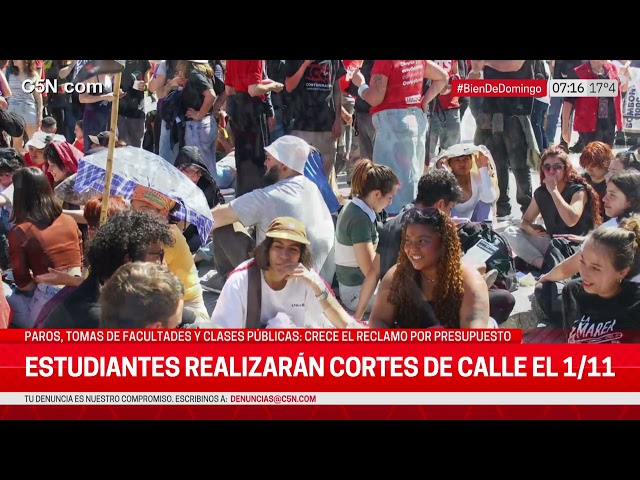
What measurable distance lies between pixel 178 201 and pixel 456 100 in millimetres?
1269

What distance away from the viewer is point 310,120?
492cm

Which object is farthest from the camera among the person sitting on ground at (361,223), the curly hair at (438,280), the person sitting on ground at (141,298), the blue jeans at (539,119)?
the blue jeans at (539,119)

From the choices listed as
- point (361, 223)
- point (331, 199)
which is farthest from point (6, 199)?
point (361, 223)

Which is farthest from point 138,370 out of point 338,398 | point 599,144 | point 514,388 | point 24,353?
point 599,144

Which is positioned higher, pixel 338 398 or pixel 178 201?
pixel 178 201

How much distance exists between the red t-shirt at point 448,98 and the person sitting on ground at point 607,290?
812 millimetres

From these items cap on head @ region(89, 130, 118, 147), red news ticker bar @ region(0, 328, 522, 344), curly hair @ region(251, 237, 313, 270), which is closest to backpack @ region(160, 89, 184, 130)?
cap on head @ region(89, 130, 118, 147)

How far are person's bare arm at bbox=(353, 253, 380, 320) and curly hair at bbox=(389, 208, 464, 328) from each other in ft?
0.29

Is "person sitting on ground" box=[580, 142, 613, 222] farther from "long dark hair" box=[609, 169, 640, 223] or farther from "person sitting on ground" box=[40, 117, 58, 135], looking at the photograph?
"person sitting on ground" box=[40, 117, 58, 135]

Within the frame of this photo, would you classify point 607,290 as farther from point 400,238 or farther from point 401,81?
point 401,81

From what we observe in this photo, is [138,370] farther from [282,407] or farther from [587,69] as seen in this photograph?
[587,69]

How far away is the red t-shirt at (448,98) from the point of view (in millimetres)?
4879

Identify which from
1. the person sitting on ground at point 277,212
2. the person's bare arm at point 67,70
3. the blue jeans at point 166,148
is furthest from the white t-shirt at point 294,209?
the person's bare arm at point 67,70

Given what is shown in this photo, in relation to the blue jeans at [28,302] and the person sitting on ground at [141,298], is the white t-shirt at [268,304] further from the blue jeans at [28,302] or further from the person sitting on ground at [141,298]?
the blue jeans at [28,302]
